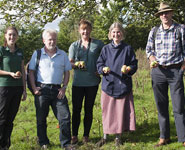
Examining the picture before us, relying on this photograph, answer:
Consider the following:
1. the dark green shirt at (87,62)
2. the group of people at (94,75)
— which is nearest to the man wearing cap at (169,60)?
the group of people at (94,75)

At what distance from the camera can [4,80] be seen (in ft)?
12.5

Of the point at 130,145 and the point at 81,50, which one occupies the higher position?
the point at 81,50

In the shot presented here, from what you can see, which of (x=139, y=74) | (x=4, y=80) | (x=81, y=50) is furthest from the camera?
(x=139, y=74)

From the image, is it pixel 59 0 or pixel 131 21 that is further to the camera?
pixel 131 21

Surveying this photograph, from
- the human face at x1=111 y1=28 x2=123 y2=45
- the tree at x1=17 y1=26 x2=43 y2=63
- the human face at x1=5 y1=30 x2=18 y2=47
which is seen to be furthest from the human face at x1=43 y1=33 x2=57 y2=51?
the tree at x1=17 y1=26 x2=43 y2=63

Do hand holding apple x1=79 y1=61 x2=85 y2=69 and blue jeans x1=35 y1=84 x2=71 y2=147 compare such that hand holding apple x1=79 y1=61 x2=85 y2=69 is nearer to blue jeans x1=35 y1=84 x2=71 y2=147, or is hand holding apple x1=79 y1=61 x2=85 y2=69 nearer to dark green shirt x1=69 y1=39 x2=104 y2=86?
dark green shirt x1=69 y1=39 x2=104 y2=86

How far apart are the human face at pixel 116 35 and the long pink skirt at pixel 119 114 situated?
0.92 metres

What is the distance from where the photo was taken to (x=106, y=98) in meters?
4.25

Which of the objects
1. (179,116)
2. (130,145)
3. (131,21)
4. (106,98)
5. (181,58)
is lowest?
(130,145)

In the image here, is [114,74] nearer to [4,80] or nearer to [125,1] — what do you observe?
[4,80]

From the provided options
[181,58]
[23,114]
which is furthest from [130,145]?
[23,114]

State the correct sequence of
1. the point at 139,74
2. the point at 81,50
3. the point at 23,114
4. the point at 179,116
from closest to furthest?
the point at 179,116 → the point at 81,50 → the point at 23,114 → the point at 139,74

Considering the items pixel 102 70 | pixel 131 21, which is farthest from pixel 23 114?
pixel 131 21

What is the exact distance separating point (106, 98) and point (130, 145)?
0.91m
